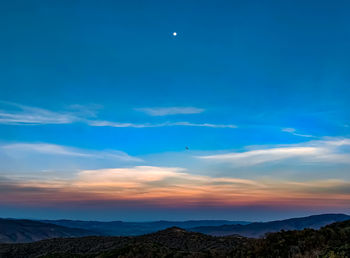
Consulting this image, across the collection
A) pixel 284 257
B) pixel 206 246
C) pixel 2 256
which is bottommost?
pixel 2 256

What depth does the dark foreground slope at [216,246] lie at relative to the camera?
52.2 feet

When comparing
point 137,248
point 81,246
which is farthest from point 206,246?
point 81,246

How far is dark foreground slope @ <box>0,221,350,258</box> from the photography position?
626 inches

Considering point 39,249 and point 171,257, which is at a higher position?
point 171,257

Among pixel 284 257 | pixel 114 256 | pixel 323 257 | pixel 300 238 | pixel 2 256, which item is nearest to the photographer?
pixel 323 257

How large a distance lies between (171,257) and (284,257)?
607 inches

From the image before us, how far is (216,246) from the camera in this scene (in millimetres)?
44188

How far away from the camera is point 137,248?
32688 millimetres

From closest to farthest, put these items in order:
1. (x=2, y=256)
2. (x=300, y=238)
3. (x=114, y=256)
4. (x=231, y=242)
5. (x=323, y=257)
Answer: (x=323, y=257)
(x=300, y=238)
(x=114, y=256)
(x=231, y=242)
(x=2, y=256)

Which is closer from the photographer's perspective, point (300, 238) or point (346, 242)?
point (346, 242)

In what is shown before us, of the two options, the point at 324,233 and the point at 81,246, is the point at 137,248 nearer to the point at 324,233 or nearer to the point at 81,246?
the point at 324,233

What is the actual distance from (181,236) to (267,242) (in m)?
41.1

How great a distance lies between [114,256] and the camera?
107 ft

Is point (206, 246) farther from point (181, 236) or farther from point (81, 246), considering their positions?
point (81, 246)
